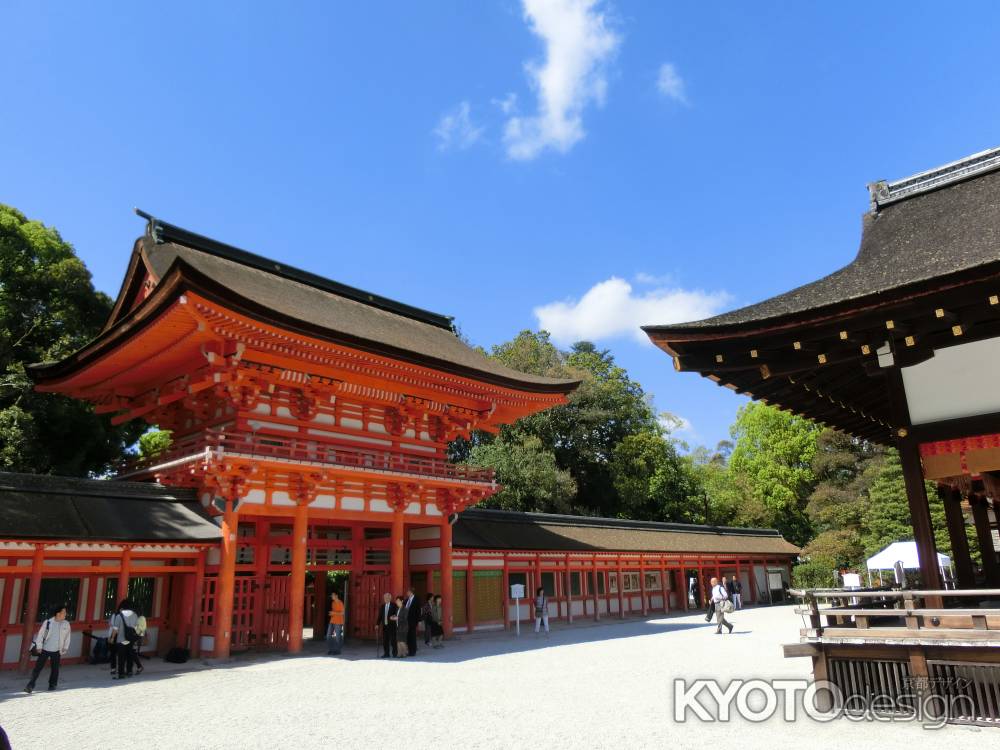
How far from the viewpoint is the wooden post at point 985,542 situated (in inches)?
405

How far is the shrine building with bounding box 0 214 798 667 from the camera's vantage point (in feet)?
41.2

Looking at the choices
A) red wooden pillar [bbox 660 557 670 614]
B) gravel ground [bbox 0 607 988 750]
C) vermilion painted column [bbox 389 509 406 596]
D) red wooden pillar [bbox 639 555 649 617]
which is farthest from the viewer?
red wooden pillar [bbox 660 557 670 614]

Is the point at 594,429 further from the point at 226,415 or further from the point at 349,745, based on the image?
the point at 349,745

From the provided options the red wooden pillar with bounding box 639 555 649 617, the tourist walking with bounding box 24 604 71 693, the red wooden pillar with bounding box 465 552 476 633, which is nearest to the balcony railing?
the red wooden pillar with bounding box 465 552 476 633

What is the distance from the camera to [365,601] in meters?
16.9

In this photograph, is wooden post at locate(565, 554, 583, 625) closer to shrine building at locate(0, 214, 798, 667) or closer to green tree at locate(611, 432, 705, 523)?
shrine building at locate(0, 214, 798, 667)

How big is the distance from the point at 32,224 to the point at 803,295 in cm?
2445

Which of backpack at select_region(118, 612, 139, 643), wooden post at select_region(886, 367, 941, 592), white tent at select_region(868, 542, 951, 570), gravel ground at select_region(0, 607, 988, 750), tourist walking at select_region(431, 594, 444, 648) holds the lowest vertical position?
gravel ground at select_region(0, 607, 988, 750)

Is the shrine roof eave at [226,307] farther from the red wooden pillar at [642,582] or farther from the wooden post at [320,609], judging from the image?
the red wooden pillar at [642,582]

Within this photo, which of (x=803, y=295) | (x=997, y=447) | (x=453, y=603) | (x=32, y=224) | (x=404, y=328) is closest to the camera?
(x=997, y=447)

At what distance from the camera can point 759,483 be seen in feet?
148

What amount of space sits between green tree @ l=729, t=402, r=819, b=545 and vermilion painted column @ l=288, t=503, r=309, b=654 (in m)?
→ 35.6

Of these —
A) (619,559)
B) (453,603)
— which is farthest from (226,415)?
(619,559)

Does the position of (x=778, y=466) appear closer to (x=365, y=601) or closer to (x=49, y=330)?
(x=365, y=601)
